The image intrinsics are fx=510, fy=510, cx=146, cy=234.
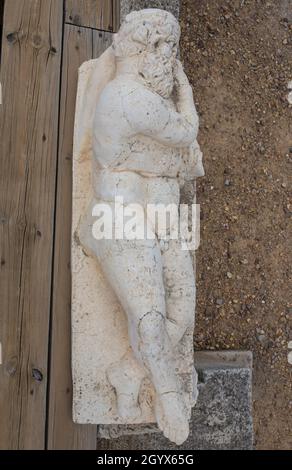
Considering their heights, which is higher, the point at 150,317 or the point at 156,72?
the point at 156,72

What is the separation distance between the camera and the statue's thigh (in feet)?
5.79

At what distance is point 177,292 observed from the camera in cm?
185

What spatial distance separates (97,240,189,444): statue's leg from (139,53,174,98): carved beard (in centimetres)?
56

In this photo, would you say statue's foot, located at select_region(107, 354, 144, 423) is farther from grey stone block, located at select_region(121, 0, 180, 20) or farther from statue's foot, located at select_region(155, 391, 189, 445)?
grey stone block, located at select_region(121, 0, 180, 20)

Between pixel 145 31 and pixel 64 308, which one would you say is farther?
pixel 64 308

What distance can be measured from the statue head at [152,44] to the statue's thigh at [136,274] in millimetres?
575

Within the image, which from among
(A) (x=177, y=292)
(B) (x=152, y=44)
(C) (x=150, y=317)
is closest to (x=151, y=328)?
(C) (x=150, y=317)

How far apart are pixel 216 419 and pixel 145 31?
172cm

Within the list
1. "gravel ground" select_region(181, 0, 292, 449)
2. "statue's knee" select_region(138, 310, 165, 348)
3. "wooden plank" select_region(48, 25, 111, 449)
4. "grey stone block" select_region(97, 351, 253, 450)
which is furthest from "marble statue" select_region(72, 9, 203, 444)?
"gravel ground" select_region(181, 0, 292, 449)

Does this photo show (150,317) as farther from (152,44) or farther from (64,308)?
(152,44)

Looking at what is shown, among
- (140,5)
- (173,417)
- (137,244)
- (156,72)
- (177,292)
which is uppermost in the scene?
(140,5)

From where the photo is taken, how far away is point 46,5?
92.5 inches

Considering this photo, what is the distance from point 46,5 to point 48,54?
9.3 inches

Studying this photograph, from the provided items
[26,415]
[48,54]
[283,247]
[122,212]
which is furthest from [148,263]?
[283,247]
